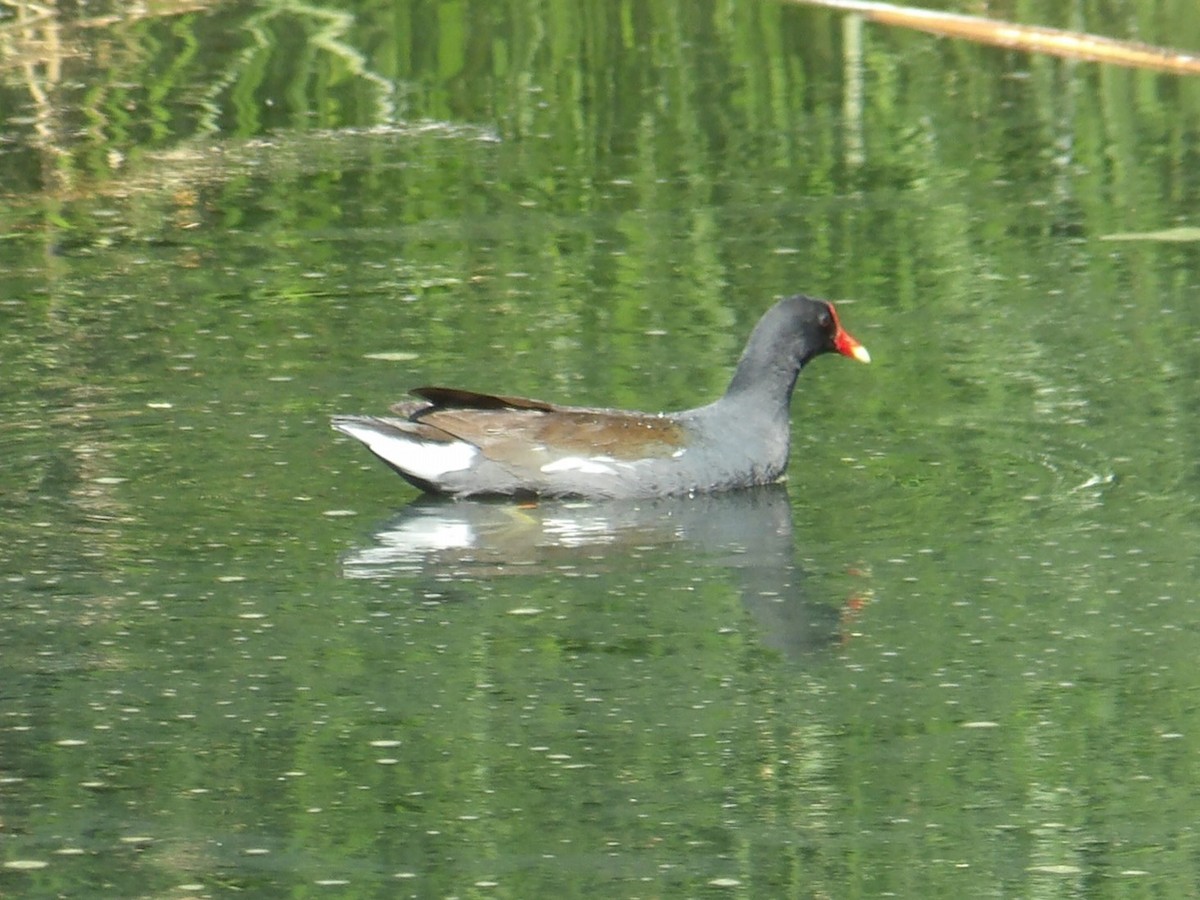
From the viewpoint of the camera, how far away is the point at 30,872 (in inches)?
208

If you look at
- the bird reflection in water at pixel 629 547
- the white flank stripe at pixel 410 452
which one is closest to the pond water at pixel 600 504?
the bird reflection in water at pixel 629 547

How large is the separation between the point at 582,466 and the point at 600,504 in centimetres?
13

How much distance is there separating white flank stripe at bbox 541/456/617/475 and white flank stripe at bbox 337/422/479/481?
280 mm

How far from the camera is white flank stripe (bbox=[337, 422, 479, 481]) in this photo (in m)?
8.11

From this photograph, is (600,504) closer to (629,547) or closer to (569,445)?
(569,445)

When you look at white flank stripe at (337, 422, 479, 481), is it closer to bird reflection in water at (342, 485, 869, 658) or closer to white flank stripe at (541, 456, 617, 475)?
bird reflection in water at (342, 485, 869, 658)

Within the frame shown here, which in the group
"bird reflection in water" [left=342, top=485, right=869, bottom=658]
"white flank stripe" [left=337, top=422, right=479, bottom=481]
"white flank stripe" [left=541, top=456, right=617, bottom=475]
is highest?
"white flank stripe" [left=337, top=422, right=479, bottom=481]

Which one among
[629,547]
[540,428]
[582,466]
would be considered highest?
[540,428]

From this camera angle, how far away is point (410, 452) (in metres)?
8.12

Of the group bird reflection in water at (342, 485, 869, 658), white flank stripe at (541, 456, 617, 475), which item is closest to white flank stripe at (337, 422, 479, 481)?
bird reflection in water at (342, 485, 869, 658)

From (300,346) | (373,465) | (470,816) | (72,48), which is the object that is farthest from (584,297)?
(72,48)

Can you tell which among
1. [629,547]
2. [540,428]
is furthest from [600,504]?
[629,547]

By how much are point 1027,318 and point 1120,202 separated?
213 cm

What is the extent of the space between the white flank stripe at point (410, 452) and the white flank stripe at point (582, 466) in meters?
0.28
